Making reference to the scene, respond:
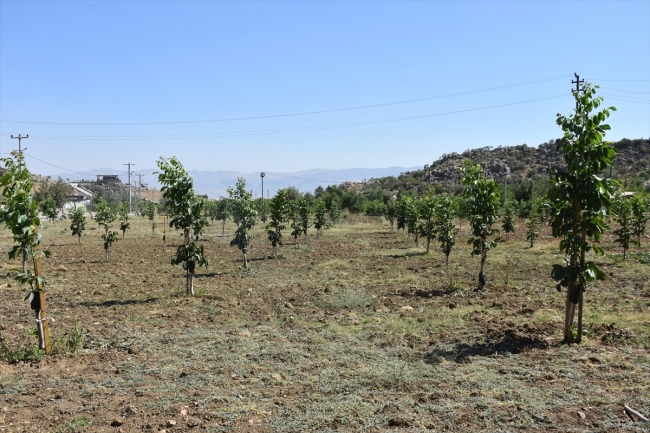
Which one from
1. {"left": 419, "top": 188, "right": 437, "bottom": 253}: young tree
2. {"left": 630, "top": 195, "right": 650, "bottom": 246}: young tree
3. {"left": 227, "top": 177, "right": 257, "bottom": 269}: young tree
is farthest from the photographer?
{"left": 419, "top": 188, "right": 437, "bottom": 253}: young tree

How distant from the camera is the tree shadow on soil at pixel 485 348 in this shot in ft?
31.3

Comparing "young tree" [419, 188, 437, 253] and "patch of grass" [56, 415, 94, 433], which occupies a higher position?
"young tree" [419, 188, 437, 253]

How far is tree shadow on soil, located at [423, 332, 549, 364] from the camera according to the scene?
9.53 m

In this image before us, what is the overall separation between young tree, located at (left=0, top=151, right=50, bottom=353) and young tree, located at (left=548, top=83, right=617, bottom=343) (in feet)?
34.0

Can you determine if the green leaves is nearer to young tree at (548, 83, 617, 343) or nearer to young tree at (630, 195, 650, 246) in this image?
young tree at (548, 83, 617, 343)

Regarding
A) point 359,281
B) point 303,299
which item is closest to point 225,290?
point 303,299

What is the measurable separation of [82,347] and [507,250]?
24955 millimetres

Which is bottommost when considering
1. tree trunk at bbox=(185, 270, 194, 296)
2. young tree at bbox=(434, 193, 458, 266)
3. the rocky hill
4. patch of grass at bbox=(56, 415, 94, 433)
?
patch of grass at bbox=(56, 415, 94, 433)

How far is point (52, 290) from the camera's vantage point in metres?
16.5

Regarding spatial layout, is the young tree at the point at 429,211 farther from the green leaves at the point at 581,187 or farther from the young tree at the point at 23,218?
the young tree at the point at 23,218

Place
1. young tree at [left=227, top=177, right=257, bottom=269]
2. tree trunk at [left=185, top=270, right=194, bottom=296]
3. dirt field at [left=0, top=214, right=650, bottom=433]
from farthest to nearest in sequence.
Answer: young tree at [left=227, top=177, right=257, bottom=269]
tree trunk at [left=185, top=270, right=194, bottom=296]
dirt field at [left=0, top=214, right=650, bottom=433]

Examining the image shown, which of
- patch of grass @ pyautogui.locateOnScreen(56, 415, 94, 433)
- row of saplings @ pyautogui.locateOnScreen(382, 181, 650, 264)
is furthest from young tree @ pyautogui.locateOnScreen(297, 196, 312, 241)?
patch of grass @ pyautogui.locateOnScreen(56, 415, 94, 433)

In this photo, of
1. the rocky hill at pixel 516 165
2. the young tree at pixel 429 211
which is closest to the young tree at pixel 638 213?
the young tree at pixel 429 211

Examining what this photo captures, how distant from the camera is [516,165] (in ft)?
317
